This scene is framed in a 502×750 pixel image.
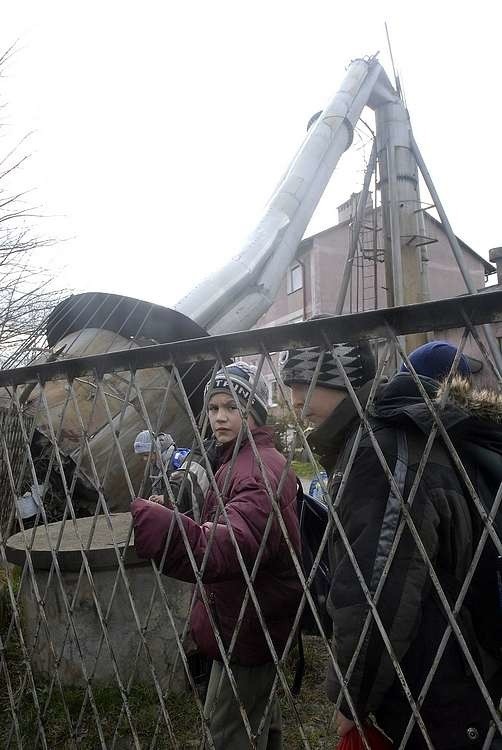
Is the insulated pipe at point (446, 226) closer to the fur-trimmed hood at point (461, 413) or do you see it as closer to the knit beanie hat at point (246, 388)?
the knit beanie hat at point (246, 388)

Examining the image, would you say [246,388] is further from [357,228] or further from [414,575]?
[357,228]

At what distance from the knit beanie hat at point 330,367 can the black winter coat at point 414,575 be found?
0.82 ft

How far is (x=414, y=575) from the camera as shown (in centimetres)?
117

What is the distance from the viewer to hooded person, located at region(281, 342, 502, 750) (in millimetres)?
1173

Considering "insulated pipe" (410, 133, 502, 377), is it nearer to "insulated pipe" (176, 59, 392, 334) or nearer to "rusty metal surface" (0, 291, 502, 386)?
"insulated pipe" (176, 59, 392, 334)

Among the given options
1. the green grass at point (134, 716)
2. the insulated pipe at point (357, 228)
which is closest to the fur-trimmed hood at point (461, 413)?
the green grass at point (134, 716)

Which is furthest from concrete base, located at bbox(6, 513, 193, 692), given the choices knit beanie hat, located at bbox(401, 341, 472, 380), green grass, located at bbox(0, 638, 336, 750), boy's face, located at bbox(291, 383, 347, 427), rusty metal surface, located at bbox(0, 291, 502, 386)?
knit beanie hat, located at bbox(401, 341, 472, 380)

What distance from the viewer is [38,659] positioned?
319 centimetres

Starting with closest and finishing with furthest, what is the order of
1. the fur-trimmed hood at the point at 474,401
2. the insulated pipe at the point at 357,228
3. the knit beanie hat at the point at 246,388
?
the fur-trimmed hood at the point at 474,401 < the knit beanie hat at the point at 246,388 < the insulated pipe at the point at 357,228

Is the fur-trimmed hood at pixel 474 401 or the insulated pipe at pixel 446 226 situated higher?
the insulated pipe at pixel 446 226

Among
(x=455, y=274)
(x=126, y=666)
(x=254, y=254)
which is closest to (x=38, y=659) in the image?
(x=126, y=666)

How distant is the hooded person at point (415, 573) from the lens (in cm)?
117

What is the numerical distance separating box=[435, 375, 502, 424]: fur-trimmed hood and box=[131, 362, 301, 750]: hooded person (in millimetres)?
542

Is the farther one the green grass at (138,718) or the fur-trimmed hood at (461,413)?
the green grass at (138,718)
